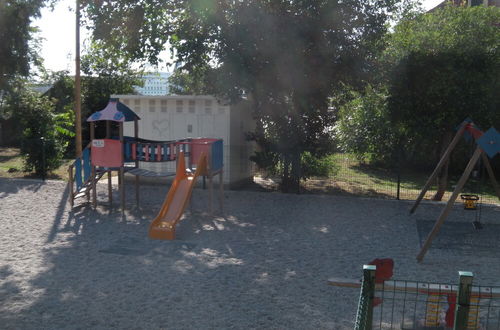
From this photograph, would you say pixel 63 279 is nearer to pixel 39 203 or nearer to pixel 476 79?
pixel 39 203

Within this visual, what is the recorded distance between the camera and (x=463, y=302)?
4.01 metres

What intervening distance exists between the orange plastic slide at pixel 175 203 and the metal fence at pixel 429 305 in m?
4.19

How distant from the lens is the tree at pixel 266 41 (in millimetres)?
11750

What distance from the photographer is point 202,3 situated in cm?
1194

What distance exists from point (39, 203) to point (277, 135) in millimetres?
6012

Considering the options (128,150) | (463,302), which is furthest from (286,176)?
(463,302)

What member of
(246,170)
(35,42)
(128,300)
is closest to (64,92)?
(35,42)

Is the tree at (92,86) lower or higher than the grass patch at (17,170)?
higher

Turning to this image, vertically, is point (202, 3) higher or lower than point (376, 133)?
higher

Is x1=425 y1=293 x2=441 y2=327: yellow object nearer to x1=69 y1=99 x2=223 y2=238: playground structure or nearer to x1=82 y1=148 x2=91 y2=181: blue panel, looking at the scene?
x1=69 y1=99 x2=223 y2=238: playground structure

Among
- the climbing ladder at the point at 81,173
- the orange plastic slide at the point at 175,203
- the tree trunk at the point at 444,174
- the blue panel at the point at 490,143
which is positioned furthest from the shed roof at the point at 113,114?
the tree trunk at the point at 444,174

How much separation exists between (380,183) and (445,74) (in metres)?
5.61

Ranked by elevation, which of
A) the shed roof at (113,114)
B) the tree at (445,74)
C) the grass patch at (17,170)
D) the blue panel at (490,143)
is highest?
the tree at (445,74)

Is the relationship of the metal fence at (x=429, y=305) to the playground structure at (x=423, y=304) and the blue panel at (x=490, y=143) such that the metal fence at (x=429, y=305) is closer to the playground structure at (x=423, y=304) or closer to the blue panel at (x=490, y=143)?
the playground structure at (x=423, y=304)
